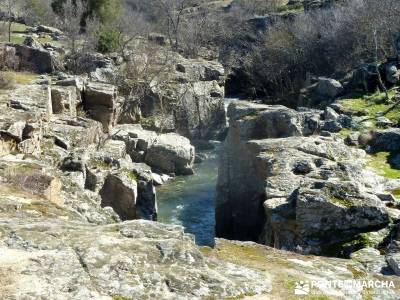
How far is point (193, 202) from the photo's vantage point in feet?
112

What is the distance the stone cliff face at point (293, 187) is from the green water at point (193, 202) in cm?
383

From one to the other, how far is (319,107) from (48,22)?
48.9m

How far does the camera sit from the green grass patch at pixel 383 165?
2056cm

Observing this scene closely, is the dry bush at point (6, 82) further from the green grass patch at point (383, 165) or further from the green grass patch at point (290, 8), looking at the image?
the green grass patch at point (290, 8)

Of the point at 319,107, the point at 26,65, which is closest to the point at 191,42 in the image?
the point at 26,65

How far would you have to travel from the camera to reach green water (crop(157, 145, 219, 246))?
1167 inches

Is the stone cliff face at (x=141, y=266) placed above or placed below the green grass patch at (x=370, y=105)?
below

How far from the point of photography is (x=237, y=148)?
25.6 meters

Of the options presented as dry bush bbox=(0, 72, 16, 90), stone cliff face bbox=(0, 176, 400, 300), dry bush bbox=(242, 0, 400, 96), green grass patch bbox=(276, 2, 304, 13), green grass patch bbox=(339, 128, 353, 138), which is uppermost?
green grass patch bbox=(276, 2, 304, 13)

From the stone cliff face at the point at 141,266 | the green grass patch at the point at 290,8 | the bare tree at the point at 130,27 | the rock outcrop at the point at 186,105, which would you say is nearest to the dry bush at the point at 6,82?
the rock outcrop at the point at 186,105

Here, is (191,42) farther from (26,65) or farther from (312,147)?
(312,147)

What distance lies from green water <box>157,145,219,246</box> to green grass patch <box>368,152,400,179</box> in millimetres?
9394

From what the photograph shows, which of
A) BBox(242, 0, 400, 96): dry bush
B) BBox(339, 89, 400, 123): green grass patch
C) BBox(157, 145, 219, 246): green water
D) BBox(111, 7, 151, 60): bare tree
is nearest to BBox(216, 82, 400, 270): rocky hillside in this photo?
BBox(339, 89, 400, 123): green grass patch

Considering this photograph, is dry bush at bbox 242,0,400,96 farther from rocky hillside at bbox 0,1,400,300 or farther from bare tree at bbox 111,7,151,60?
bare tree at bbox 111,7,151,60
